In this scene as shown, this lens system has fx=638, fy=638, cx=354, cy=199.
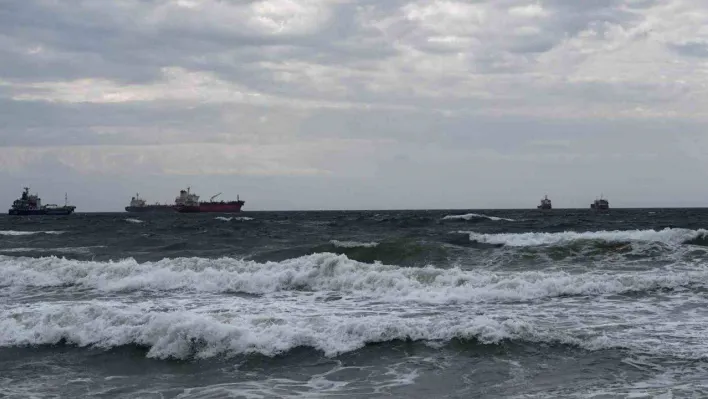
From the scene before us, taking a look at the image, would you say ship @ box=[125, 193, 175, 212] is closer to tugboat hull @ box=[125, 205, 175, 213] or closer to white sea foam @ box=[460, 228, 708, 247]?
tugboat hull @ box=[125, 205, 175, 213]

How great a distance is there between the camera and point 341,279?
1861cm

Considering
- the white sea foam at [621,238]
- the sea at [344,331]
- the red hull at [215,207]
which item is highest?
the red hull at [215,207]

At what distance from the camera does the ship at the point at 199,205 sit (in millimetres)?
139375

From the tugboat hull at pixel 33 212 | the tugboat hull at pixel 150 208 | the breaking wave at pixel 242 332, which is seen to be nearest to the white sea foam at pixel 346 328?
the breaking wave at pixel 242 332

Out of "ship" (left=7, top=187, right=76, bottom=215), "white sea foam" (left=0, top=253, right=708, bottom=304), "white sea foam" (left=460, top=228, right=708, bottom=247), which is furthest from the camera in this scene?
"ship" (left=7, top=187, right=76, bottom=215)

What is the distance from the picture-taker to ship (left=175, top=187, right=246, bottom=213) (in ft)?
457

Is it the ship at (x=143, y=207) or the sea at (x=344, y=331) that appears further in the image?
the ship at (x=143, y=207)

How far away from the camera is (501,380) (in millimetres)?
9383

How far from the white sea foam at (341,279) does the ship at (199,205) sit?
119 m

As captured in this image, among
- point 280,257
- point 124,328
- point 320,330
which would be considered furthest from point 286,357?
point 280,257

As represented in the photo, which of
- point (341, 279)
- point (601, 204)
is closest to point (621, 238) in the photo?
point (341, 279)

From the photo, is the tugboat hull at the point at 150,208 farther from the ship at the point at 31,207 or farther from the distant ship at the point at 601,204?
the distant ship at the point at 601,204

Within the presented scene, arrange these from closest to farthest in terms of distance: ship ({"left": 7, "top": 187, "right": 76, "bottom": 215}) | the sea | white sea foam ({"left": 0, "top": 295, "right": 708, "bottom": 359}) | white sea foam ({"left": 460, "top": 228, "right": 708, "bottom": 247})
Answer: the sea, white sea foam ({"left": 0, "top": 295, "right": 708, "bottom": 359}), white sea foam ({"left": 460, "top": 228, "right": 708, "bottom": 247}), ship ({"left": 7, "top": 187, "right": 76, "bottom": 215})

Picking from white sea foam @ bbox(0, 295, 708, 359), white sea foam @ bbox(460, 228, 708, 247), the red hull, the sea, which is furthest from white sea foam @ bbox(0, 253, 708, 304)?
the red hull
